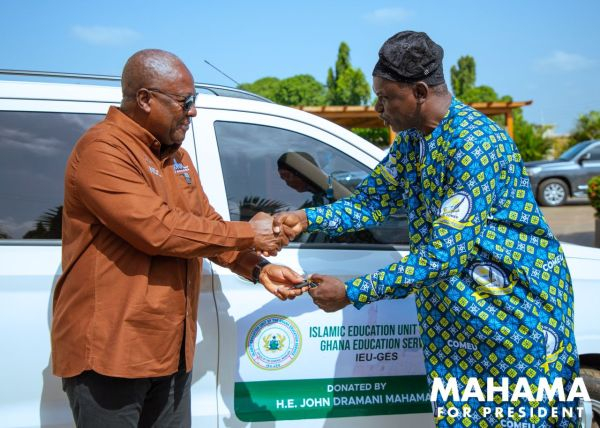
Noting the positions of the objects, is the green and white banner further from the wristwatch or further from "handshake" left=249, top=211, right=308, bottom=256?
"handshake" left=249, top=211, right=308, bottom=256

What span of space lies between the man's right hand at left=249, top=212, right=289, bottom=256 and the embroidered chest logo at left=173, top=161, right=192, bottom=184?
0.98 feet

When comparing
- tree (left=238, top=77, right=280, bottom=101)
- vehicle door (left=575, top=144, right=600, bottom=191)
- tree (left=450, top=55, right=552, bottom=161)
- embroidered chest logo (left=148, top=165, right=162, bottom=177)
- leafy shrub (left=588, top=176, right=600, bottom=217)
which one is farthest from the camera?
tree (left=238, top=77, right=280, bottom=101)

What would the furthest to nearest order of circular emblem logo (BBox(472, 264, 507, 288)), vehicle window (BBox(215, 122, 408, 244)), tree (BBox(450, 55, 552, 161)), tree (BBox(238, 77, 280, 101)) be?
1. tree (BBox(238, 77, 280, 101))
2. tree (BBox(450, 55, 552, 161))
3. vehicle window (BBox(215, 122, 408, 244))
4. circular emblem logo (BBox(472, 264, 507, 288))

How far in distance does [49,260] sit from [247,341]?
2.88 ft

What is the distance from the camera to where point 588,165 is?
15266 millimetres

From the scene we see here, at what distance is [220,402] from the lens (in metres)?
2.52

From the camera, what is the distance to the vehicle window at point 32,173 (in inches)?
95.7

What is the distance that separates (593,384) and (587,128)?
30.2 metres

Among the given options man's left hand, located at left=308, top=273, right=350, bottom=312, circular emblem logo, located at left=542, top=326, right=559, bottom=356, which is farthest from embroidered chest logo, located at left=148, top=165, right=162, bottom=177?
circular emblem logo, located at left=542, top=326, right=559, bottom=356

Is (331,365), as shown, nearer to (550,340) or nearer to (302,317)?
(302,317)

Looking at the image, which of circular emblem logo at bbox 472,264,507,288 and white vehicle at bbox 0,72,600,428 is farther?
white vehicle at bbox 0,72,600,428

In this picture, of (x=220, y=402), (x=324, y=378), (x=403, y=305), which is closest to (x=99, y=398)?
(x=220, y=402)

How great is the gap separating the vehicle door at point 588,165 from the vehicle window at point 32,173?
49.9 feet

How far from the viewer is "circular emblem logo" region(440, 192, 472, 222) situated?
201cm
